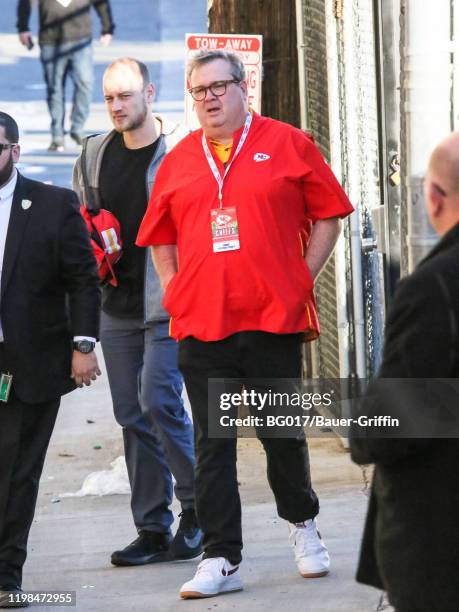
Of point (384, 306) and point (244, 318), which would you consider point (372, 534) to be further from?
point (384, 306)

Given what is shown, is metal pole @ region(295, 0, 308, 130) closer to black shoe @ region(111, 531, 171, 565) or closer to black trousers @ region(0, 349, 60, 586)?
black shoe @ region(111, 531, 171, 565)

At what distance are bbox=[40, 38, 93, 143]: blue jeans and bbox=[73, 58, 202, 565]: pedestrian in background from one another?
37.4ft

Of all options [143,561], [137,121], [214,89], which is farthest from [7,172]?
[143,561]

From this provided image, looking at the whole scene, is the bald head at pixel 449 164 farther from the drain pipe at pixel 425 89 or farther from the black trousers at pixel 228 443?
the black trousers at pixel 228 443

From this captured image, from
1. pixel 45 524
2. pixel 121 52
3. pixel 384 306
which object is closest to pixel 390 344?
pixel 45 524

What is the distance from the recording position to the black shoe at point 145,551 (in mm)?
6375

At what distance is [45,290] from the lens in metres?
5.88

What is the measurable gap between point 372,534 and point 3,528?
2683mm

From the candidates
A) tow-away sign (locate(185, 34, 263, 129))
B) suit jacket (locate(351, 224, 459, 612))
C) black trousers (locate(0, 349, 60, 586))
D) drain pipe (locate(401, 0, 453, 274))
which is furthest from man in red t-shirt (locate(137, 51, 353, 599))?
tow-away sign (locate(185, 34, 263, 129))

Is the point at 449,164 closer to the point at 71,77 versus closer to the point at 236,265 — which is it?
the point at 236,265

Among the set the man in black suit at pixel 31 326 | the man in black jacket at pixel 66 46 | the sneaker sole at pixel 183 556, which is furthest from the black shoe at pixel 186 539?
the man in black jacket at pixel 66 46

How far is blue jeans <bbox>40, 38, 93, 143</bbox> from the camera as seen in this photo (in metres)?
17.8

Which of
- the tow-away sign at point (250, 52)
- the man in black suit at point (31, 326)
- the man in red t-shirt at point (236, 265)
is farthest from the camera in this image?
the tow-away sign at point (250, 52)

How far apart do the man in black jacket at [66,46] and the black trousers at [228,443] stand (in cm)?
1239
